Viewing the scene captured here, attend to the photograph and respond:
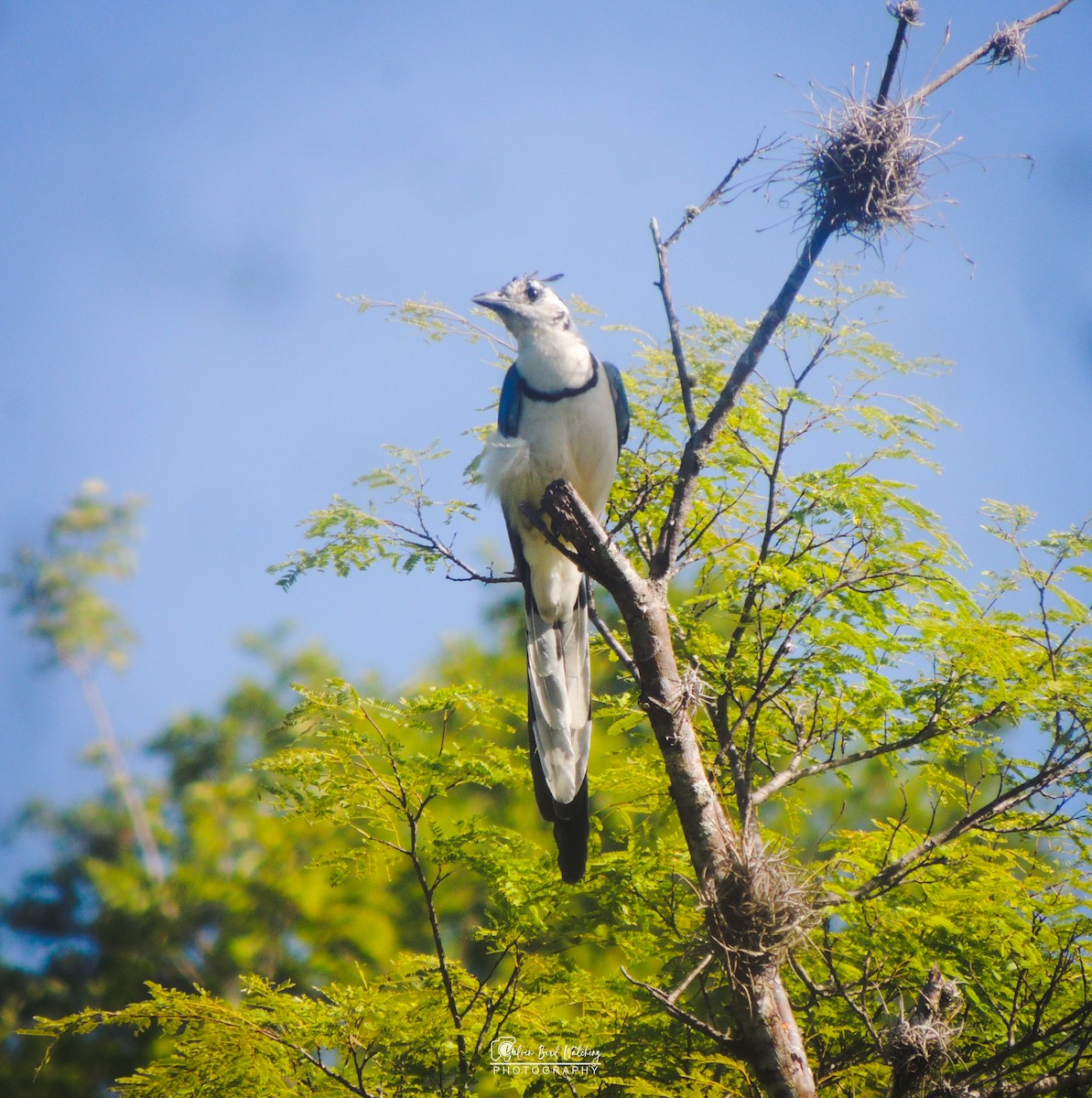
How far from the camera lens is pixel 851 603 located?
360 centimetres

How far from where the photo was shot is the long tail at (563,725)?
10.5 ft

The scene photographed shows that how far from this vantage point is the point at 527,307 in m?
4.20

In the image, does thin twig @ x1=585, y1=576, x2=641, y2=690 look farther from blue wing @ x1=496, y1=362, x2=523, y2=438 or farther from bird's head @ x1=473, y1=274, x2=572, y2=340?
bird's head @ x1=473, y1=274, x2=572, y2=340

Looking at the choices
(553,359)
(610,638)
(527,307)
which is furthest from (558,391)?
(610,638)

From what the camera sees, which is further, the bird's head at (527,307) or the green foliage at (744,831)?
the bird's head at (527,307)

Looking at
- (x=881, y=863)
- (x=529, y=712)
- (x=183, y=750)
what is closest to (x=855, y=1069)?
(x=881, y=863)

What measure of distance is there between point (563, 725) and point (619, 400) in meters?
1.43

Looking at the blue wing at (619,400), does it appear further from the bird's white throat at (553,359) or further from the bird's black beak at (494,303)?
the bird's black beak at (494,303)

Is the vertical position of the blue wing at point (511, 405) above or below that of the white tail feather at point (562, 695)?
above

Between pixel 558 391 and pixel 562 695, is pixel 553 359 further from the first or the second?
pixel 562 695

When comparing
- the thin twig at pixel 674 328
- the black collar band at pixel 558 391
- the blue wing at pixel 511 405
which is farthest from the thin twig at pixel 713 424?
the blue wing at pixel 511 405

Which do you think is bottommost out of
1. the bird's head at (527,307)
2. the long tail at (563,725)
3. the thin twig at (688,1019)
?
the thin twig at (688,1019)

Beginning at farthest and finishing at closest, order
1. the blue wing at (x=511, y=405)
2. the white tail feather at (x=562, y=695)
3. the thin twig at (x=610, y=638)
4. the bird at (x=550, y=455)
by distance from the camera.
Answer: the blue wing at (x=511, y=405)
the bird at (x=550, y=455)
the thin twig at (x=610, y=638)
the white tail feather at (x=562, y=695)

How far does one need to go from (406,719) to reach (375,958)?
531 centimetres
